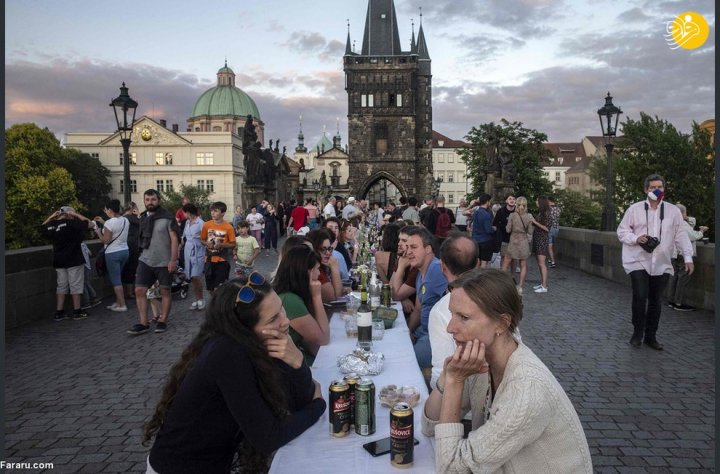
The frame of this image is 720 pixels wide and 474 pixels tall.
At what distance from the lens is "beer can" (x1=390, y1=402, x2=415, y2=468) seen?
7.59 feet

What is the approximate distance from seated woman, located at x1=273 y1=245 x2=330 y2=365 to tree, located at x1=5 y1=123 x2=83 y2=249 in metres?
45.5

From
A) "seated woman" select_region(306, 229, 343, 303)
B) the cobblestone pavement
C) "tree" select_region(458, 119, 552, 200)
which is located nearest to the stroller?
the cobblestone pavement

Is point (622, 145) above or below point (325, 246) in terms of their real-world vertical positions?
above

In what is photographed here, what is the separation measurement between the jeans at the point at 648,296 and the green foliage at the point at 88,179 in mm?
56737

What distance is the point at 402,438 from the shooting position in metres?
2.32

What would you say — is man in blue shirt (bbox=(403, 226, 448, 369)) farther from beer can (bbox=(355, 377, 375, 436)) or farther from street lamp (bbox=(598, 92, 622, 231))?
street lamp (bbox=(598, 92, 622, 231))

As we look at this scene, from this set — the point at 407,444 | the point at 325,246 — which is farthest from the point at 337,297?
the point at 407,444

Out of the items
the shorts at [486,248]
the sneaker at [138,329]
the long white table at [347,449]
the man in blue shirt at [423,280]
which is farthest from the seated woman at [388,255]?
the long white table at [347,449]

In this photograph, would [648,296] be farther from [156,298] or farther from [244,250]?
[156,298]

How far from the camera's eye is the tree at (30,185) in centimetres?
4416

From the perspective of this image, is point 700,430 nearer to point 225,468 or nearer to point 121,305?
point 225,468

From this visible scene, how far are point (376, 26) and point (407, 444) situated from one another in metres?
71.7

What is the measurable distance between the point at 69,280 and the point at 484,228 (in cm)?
735

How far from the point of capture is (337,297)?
608cm
